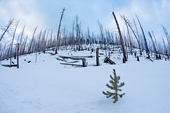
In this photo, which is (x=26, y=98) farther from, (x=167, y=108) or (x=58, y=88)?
(x=167, y=108)

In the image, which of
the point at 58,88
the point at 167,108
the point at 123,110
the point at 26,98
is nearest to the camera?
the point at 167,108

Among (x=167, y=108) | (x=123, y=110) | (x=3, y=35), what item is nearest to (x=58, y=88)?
(x=123, y=110)

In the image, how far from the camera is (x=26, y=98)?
124 inches

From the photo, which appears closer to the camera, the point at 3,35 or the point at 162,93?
the point at 162,93

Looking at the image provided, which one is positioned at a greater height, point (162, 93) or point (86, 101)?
point (162, 93)

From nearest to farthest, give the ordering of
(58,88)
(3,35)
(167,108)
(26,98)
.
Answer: (167,108) < (26,98) < (58,88) < (3,35)

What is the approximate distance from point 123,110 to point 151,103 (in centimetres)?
84

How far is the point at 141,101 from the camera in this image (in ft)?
8.76

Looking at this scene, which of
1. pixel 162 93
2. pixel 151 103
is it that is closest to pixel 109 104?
pixel 151 103

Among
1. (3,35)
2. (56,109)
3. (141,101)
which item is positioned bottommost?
(56,109)

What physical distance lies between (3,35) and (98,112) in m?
15.9

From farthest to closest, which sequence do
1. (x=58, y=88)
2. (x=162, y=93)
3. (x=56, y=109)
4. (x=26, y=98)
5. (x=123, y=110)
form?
(x=58, y=88) < (x=26, y=98) < (x=162, y=93) < (x=56, y=109) < (x=123, y=110)

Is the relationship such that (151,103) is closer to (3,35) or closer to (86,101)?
(86,101)

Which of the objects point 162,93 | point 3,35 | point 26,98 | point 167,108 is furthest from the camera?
point 3,35
